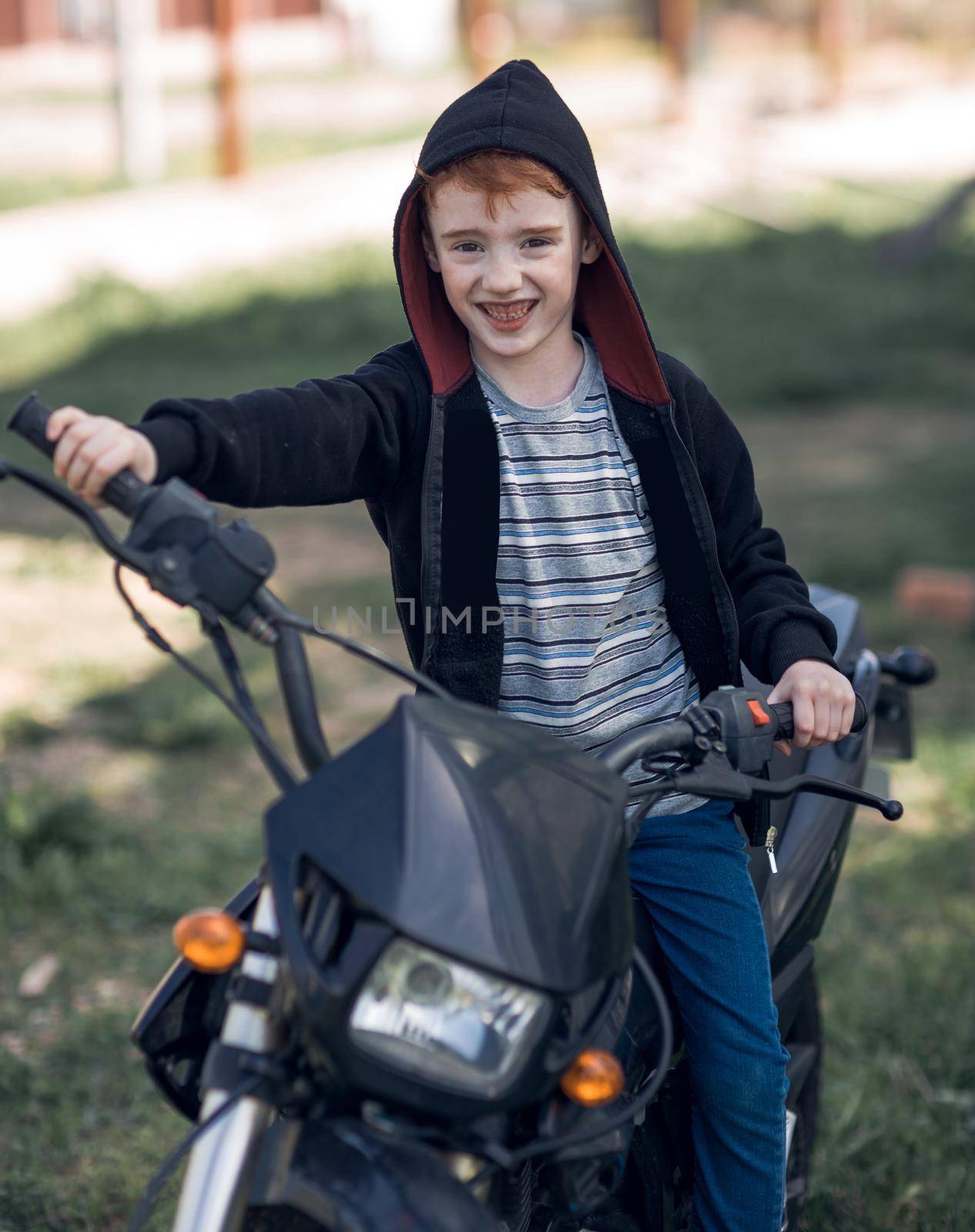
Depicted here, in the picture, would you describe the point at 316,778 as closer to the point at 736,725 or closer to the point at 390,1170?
the point at 390,1170

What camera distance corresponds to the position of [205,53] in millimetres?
18453

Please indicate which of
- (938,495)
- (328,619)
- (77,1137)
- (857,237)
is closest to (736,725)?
(77,1137)

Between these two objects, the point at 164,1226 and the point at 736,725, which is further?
the point at 164,1226

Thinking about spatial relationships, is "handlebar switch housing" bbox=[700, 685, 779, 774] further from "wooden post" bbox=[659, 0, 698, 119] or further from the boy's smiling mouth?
"wooden post" bbox=[659, 0, 698, 119]

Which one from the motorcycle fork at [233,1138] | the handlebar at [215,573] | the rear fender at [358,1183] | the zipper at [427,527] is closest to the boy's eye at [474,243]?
the zipper at [427,527]

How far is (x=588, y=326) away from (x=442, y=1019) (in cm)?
117

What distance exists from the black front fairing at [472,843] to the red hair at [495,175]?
77 cm

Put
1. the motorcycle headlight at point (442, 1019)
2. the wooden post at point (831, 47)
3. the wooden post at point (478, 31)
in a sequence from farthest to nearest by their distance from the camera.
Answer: the wooden post at point (831, 47) < the wooden post at point (478, 31) < the motorcycle headlight at point (442, 1019)

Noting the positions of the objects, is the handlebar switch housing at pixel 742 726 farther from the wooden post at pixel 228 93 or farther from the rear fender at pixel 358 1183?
the wooden post at pixel 228 93

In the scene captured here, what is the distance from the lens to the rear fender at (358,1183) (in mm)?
1255

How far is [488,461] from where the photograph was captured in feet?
6.42

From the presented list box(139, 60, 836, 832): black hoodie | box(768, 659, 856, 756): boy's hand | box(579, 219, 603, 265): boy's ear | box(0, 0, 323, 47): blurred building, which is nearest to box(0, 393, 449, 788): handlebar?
box(139, 60, 836, 832): black hoodie

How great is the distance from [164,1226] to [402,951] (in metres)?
1.47

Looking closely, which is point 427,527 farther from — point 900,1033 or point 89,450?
point 900,1033
